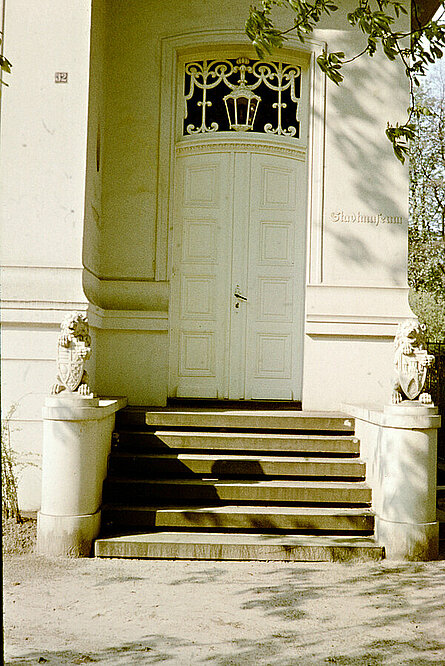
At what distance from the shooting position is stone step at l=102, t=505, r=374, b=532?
5.82 meters

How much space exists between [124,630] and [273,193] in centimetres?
534

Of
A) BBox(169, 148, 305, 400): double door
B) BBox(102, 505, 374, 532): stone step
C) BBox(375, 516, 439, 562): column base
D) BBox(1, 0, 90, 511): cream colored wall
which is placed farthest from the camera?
BBox(169, 148, 305, 400): double door

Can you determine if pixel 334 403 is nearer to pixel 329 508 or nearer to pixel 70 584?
pixel 329 508

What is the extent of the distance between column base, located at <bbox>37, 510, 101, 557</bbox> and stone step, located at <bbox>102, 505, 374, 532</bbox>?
27 cm

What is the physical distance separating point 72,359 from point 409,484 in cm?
268

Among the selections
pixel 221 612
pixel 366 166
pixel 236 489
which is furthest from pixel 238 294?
pixel 221 612

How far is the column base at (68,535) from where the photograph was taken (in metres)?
5.56

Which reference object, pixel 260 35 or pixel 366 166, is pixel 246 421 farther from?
pixel 260 35

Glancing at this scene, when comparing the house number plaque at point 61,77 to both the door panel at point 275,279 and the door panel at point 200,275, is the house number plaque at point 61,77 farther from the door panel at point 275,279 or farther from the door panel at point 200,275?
the door panel at point 275,279

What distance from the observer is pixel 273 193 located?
8.34 meters

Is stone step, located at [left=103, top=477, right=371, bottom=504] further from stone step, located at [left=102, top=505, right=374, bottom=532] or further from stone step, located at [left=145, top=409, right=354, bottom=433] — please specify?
stone step, located at [left=145, top=409, right=354, bottom=433]

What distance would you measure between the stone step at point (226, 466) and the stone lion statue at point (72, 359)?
84 centimetres

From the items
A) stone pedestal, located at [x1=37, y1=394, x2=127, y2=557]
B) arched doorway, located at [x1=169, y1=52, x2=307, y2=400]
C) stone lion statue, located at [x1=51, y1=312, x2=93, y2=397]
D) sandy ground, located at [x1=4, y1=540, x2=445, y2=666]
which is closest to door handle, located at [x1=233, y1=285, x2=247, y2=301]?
arched doorway, located at [x1=169, y1=52, x2=307, y2=400]

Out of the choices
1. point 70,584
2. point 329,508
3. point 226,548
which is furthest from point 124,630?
point 329,508
